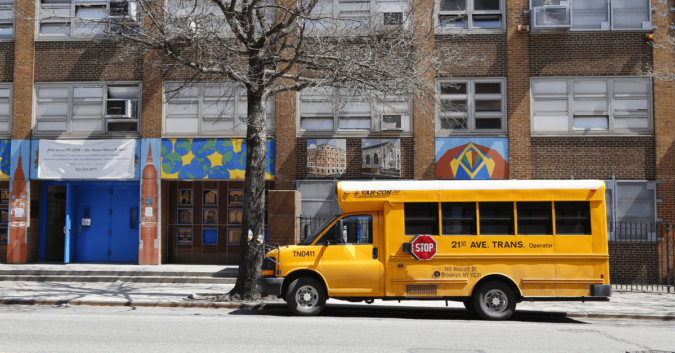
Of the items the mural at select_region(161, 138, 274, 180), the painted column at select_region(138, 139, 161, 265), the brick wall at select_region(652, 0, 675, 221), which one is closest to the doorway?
the painted column at select_region(138, 139, 161, 265)

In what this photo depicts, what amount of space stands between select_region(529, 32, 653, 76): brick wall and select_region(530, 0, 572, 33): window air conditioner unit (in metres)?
0.42

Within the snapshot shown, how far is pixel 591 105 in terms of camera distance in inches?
667

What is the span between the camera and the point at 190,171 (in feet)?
56.5

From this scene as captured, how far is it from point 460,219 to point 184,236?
11.1m

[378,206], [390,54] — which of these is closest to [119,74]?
[390,54]

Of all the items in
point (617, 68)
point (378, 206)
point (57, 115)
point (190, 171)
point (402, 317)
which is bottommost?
point (402, 317)

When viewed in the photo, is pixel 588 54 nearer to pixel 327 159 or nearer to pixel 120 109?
pixel 327 159

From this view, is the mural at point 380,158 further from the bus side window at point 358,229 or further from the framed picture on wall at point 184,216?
the bus side window at point 358,229

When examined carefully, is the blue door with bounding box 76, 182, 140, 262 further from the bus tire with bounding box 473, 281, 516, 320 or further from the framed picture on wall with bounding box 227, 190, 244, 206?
the bus tire with bounding box 473, 281, 516, 320

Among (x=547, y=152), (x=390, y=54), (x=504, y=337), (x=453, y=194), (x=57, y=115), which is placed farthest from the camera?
(x=57, y=115)

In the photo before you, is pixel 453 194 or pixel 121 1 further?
pixel 121 1

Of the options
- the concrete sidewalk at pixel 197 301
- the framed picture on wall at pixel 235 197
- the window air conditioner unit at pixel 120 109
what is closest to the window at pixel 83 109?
the window air conditioner unit at pixel 120 109

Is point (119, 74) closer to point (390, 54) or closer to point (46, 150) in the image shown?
point (46, 150)

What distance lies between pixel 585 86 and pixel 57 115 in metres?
16.8
